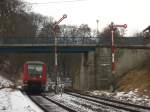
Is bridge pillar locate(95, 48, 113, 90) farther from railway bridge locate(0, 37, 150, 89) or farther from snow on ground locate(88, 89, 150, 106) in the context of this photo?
snow on ground locate(88, 89, 150, 106)

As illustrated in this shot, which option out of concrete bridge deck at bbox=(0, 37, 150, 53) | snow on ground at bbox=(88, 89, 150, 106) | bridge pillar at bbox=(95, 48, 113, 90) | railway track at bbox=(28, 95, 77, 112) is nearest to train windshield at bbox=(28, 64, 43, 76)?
bridge pillar at bbox=(95, 48, 113, 90)

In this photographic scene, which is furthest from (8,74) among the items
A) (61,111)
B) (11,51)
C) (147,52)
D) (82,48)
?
(61,111)

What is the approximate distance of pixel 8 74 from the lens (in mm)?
104875

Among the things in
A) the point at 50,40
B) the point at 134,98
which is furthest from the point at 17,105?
the point at 50,40

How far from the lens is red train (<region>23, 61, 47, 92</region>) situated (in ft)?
157

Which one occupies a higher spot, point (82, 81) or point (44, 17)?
point (44, 17)

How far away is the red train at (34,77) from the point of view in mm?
47812

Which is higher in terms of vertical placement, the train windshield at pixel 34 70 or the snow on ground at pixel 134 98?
the train windshield at pixel 34 70

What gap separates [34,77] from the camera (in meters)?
48.1

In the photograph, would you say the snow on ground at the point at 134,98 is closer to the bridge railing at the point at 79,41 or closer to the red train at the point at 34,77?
the red train at the point at 34,77

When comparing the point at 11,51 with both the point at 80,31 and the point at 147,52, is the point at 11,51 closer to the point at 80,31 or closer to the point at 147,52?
the point at 147,52

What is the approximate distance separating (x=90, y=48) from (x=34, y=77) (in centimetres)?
1134

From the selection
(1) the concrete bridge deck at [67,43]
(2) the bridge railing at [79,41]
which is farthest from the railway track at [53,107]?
(2) the bridge railing at [79,41]

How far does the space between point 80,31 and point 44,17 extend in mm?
13700
